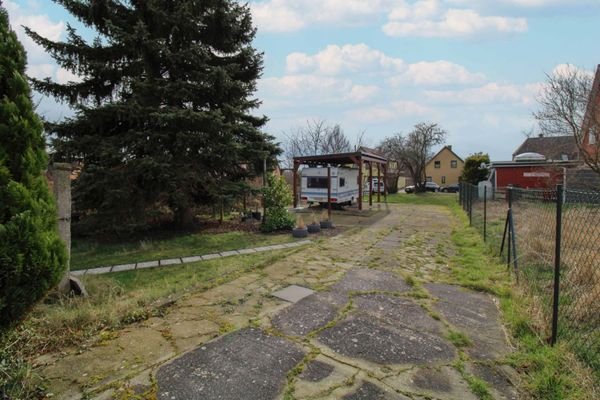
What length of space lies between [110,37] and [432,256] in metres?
9.08

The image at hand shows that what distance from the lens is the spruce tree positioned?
196 centimetres

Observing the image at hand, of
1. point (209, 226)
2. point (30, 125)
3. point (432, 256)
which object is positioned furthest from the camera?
point (209, 226)

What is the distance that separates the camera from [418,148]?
33.0 m

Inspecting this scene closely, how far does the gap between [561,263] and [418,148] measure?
30.9 m

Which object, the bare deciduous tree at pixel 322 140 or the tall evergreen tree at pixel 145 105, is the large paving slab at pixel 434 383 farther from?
the bare deciduous tree at pixel 322 140

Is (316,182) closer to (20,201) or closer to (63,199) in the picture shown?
(63,199)

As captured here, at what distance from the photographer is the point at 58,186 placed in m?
3.91

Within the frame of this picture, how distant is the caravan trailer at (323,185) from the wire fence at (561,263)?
33.3 feet

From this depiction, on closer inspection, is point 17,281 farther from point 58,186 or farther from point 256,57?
point 256,57

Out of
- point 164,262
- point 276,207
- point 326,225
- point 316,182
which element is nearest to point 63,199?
point 164,262

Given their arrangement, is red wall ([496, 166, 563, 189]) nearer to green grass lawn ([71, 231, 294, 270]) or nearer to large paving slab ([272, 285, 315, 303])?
green grass lawn ([71, 231, 294, 270])

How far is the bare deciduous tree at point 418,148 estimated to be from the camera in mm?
32781

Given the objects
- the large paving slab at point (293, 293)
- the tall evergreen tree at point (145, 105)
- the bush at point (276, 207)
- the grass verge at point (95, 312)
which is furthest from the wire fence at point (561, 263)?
the tall evergreen tree at point (145, 105)

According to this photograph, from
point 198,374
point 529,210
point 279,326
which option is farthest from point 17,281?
point 529,210
